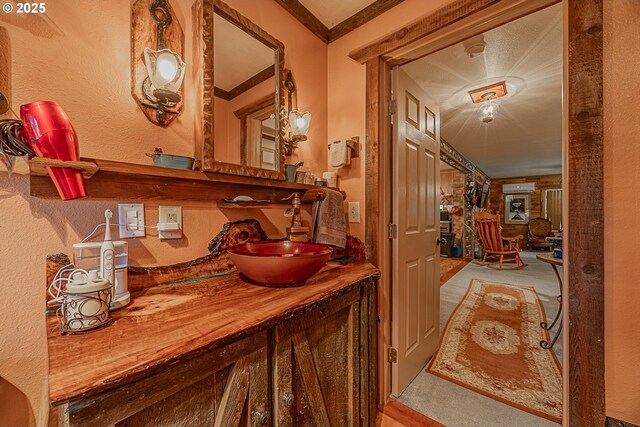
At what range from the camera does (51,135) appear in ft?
2.19

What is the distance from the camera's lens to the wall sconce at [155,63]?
96 centimetres

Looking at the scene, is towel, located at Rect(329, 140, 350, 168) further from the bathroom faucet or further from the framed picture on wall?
the framed picture on wall

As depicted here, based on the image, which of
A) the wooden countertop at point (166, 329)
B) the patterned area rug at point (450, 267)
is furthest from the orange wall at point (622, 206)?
the patterned area rug at point (450, 267)

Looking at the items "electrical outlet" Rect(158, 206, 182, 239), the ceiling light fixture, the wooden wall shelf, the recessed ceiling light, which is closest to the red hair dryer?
the wooden wall shelf

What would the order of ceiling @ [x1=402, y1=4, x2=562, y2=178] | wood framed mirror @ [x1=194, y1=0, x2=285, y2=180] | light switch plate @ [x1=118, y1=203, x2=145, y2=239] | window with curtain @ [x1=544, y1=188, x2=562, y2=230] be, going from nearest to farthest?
light switch plate @ [x1=118, y1=203, x2=145, y2=239] → wood framed mirror @ [x1=194, y1=0, x2=285, y2=180] → ceiling @ [x1=402, y1=4, x2=562, y2=178] → window with curtain @ [x1=544, y1=188, x2=562, y2=230]

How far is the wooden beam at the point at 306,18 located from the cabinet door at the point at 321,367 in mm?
1685

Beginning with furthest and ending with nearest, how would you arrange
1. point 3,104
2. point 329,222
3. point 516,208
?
point 516,208, point 329,222, point 3,104

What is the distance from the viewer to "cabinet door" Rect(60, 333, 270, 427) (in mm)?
436

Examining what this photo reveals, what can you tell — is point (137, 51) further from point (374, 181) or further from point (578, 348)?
point (578, 348)

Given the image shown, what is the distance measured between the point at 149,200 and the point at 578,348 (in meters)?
1.77

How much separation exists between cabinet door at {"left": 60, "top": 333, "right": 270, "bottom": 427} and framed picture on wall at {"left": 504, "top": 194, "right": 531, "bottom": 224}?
10.4 m

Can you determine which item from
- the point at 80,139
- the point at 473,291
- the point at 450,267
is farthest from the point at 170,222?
the point at 450,267

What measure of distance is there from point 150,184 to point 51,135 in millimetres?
318

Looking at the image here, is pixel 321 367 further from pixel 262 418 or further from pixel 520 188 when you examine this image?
pixel 520 188
